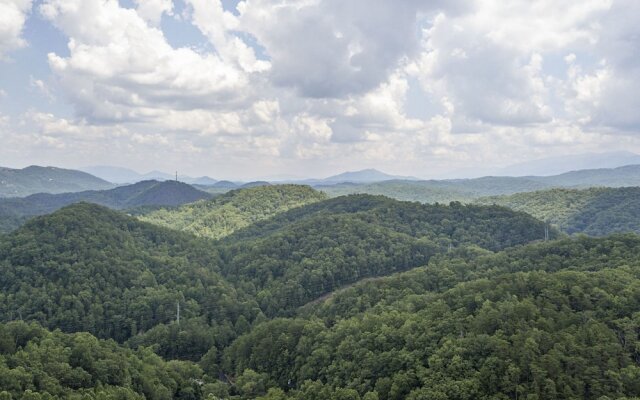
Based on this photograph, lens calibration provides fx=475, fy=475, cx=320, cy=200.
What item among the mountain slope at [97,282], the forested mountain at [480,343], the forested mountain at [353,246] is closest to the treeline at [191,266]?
the mountain slope at [97,282]

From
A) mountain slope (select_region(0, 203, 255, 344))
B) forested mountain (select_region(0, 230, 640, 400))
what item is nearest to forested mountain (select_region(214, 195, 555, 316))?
mountain slope (select_region(0, 203, 255, 344))

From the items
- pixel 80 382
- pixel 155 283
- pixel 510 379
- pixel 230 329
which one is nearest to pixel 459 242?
pixel 230 329

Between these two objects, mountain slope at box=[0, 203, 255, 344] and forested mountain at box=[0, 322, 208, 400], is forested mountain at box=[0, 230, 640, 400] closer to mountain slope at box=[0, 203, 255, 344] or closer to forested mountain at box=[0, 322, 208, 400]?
forested mountain at box=[0, 322, 208, 400]

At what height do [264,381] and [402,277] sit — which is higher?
[402,277]

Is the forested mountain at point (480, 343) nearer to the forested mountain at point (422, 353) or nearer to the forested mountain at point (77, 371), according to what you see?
the forested mountain at point (422, 353)

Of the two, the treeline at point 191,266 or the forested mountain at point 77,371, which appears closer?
the forested mountain at point 77,371

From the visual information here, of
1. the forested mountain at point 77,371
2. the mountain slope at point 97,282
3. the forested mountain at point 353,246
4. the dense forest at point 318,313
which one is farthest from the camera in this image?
the forested mountain at point 353,246

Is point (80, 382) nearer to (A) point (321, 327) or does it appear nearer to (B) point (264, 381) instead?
(B) point (264, 381)

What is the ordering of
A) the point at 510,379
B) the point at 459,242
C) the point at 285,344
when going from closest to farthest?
1. the point at 510,379
2. the point at 285,344
3. the point at 459,242

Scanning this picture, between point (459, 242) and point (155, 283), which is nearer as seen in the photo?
point (155, 283)
